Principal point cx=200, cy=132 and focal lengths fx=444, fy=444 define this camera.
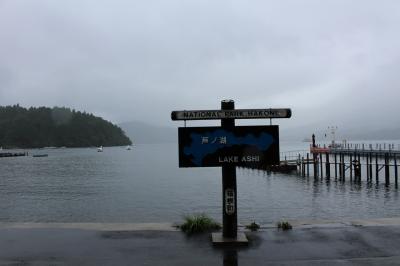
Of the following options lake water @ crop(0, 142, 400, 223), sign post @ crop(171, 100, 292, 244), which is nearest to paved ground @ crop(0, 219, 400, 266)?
sign post @ crop(171, 100, 292, 244)

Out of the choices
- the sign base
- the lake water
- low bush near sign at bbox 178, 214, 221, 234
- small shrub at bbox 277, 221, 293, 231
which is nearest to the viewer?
the sign base

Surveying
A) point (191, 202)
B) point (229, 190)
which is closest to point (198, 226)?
point (229, 190)

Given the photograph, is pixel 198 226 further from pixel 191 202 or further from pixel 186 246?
pixel 191 202

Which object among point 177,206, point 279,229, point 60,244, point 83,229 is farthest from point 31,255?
point 177,206

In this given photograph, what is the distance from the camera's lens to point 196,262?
8.28 meters

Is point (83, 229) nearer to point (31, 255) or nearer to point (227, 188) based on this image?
point (31, 255)

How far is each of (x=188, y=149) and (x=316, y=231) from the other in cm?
Answer: 368

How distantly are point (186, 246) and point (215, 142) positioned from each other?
2.48 metres

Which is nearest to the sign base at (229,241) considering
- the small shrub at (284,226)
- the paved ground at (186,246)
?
the paved ground at (186,246)

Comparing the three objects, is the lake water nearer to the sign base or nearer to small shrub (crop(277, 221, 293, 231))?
small shrub (crop(277, 221, 293, 231))

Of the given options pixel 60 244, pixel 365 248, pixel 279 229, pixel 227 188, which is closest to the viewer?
pixel 365 248

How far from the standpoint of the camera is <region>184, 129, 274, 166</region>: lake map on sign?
10375 millimetres

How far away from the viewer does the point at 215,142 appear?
1040 centimetres

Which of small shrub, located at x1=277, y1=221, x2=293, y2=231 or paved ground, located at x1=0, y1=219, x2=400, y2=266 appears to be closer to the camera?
paved ground, located at x1=0, y1=219, x2=400, y2=266
